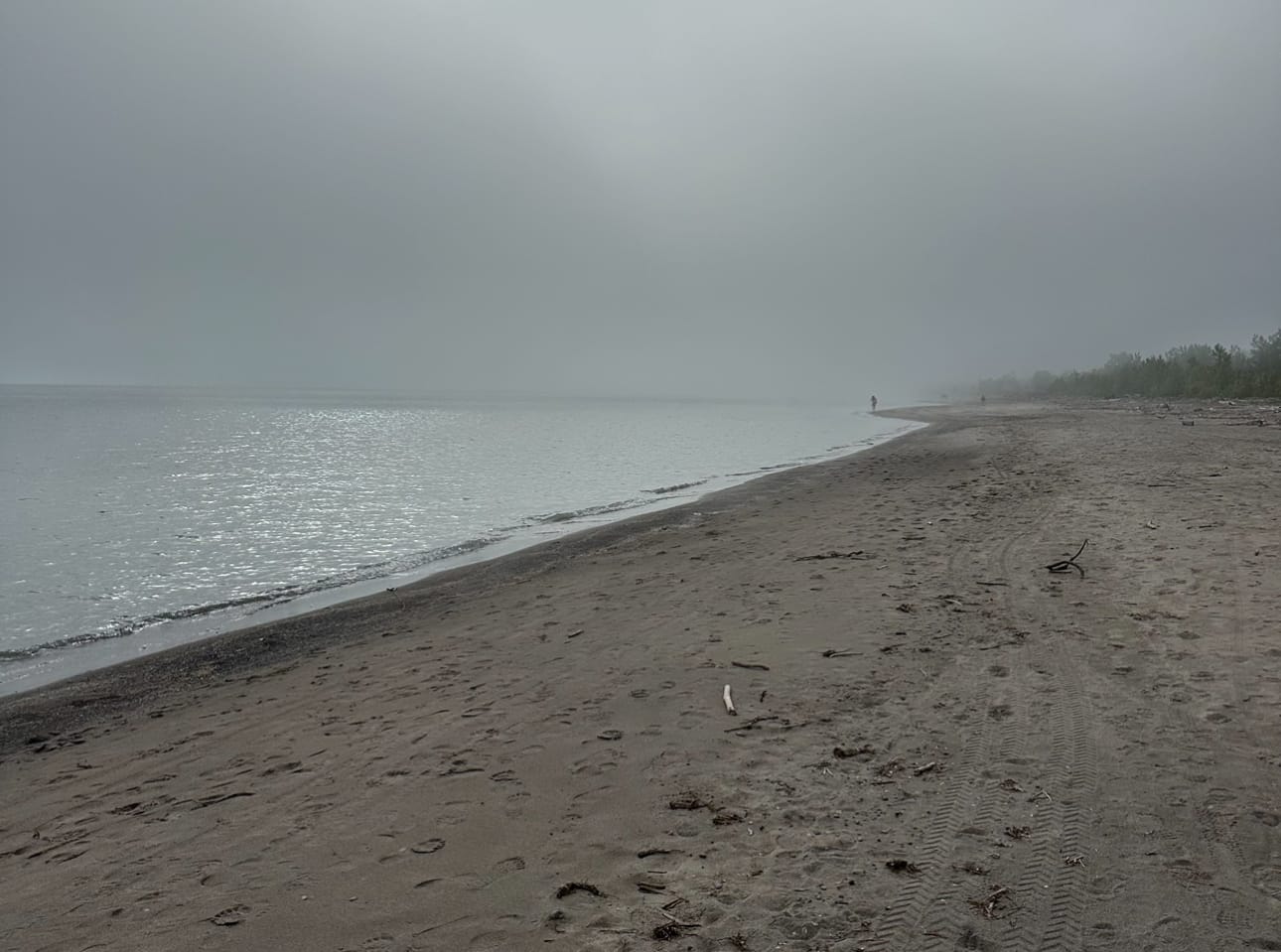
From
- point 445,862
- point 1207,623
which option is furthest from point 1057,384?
point 445,862

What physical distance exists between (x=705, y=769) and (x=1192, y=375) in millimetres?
66778

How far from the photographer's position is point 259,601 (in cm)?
1154

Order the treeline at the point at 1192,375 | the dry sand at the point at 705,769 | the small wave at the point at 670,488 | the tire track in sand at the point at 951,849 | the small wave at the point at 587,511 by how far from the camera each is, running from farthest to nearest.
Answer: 1. the treeline at the point at 1192,375
2. the small wave at the point at 670,488
3. the small wave at the point at 587,511
4. the dry sand at the point at 705,769
5. the tire track in sand at the point at 951,849

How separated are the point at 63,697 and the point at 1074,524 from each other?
1367 cm

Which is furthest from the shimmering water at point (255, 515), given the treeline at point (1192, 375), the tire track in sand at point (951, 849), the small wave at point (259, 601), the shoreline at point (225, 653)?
the treeline at point (1192, 375)

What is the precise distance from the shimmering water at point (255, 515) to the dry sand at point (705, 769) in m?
2.44

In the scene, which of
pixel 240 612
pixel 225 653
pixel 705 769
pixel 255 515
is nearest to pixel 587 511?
pixel 255 515

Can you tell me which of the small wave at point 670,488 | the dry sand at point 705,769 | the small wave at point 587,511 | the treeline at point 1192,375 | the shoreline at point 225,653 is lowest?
the shoreline at point 225,653

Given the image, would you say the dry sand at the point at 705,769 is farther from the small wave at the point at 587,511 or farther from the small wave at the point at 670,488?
the small wave at the point at 670,488

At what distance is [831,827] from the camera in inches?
159

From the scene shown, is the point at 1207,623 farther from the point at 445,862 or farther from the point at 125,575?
the point at 125,575

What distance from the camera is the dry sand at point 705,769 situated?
345 cm

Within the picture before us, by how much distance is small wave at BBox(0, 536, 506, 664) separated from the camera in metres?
9.66

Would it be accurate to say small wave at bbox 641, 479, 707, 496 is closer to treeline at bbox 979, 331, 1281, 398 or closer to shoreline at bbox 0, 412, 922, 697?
shoreline at bbox 0, 412, 922, 697
